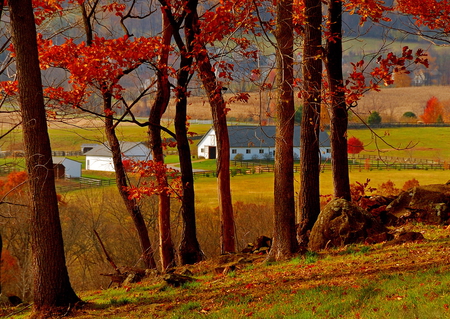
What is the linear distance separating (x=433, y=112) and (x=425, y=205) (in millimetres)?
79948

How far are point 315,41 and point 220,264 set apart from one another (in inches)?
233

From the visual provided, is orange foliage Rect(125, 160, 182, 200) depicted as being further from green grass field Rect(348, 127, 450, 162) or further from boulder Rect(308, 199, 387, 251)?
green grass field Rect(348, 127, 450, 162)

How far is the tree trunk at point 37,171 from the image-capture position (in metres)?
9.17

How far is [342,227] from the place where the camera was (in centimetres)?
1171

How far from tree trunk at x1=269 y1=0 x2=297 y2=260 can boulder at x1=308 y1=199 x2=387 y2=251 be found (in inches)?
36.1

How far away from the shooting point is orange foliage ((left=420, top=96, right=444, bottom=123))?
274ft

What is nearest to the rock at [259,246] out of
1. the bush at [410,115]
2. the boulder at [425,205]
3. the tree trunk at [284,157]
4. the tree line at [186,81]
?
the tree line at [186,81]

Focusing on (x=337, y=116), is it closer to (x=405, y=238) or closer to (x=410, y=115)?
(x=405, y=238)

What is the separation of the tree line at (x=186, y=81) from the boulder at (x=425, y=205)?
6.95ft

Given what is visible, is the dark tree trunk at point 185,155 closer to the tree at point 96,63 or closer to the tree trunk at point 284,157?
the tree at point 96,63

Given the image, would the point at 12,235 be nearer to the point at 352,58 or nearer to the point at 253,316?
the point at 253,316

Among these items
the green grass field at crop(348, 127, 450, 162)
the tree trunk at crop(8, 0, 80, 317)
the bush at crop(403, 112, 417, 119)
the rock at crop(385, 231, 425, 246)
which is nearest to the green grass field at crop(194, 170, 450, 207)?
the green grass field at crop(348, 127, 450, 162)

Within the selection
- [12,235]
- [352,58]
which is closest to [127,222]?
[12,235]

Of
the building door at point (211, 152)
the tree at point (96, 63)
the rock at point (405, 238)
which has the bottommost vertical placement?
the rock at point (405, 238)
